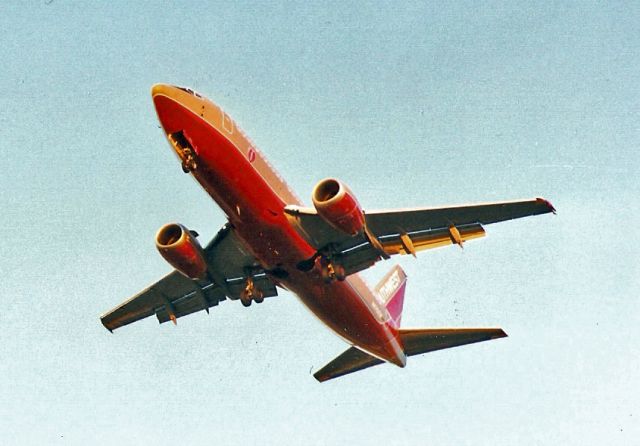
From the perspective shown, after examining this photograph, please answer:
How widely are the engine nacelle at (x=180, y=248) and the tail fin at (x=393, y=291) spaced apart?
→ 8.99 metres

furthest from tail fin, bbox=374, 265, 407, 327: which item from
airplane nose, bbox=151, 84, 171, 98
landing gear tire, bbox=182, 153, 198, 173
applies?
airplane nose, bbox=151, 84, 171, 98

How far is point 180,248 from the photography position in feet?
89.1

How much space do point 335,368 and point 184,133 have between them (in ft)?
46.3

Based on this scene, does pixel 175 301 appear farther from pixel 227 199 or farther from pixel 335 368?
pixel 227 199

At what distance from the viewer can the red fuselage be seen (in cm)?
2400

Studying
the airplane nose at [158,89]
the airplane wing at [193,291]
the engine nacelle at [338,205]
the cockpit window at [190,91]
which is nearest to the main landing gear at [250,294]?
the airplane wing at [193,291]

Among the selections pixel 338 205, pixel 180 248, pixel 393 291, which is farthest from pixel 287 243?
pixel 393 291

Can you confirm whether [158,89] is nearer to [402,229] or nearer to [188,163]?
[188,163]

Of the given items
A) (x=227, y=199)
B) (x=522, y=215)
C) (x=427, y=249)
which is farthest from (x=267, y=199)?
(x=522, y=215)

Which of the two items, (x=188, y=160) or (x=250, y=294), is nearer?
(x=188, y=160)

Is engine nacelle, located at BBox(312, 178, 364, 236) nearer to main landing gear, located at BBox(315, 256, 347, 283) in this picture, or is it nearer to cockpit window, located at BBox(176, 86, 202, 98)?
main landing gear, located at BBox(315, 256, 347, 283)

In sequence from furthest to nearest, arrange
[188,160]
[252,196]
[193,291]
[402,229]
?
1. [193,291]
2. [402,229]
3. [252,196]
4. [188,160]

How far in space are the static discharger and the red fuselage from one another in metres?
4.26

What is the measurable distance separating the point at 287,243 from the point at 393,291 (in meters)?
10.8
